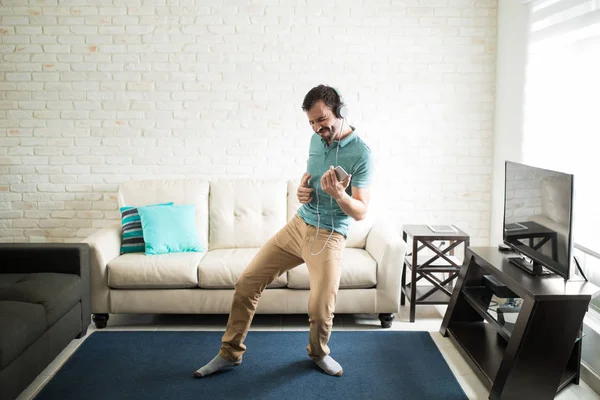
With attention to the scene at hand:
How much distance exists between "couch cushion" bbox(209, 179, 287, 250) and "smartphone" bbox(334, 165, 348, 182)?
145 centimetres

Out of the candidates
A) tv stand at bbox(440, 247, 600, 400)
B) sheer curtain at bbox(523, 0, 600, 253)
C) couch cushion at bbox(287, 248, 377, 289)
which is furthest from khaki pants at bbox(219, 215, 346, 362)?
sheer curtain at bbox(523, 0, 600, 253)

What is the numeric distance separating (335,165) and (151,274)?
1.43 m

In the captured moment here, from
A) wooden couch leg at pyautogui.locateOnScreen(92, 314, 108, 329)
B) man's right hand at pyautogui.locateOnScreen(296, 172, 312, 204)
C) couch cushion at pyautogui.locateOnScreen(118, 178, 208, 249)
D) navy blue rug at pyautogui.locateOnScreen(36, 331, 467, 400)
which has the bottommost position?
navy blue rug at pyautogui.locateOnScreen(36, 331, 467, 400)

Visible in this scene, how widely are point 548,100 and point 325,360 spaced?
2123 mm

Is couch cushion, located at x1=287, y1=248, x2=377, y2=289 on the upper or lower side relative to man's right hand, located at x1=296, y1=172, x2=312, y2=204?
lower

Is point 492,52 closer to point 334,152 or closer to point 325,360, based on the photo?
point 334,152

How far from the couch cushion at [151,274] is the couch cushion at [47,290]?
243 millimetres

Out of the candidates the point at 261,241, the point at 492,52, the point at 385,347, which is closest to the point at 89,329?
the point at 261,241

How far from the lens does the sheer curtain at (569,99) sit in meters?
2.95

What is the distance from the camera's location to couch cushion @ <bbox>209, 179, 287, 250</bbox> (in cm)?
387

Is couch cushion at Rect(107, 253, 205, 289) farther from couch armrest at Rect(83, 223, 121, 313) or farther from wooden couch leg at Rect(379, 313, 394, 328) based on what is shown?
wooden couch leg at Rect(379, 313, 394, 328)

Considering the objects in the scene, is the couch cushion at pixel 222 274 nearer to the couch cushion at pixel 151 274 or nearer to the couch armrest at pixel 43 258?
the couch cushion at pixel 151 274

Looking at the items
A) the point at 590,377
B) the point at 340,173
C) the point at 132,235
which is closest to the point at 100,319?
the point at 132,235

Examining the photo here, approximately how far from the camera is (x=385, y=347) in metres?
3.19
